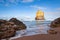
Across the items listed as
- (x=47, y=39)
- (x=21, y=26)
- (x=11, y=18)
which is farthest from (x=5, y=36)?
(x=11, y=18)

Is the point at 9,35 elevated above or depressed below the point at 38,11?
below

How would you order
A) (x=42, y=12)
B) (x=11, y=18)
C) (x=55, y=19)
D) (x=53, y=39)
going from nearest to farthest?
(x=53, y=39) < (x=11, y=18) < (x=55, y=19) < (x=42, y=12)

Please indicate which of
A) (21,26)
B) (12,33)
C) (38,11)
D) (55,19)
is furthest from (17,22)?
(12,33)

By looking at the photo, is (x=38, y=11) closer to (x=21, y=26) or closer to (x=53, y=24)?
(x=53, y=24)

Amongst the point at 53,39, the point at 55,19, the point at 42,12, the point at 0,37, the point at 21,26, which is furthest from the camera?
the point at 42,12

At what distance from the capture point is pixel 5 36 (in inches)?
266

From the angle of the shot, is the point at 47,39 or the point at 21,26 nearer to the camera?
the point at 47,39

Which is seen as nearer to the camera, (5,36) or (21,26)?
(5,36)

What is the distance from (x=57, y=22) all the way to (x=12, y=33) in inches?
272

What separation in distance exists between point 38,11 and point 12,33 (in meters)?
7.65

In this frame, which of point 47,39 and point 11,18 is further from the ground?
point 11,18

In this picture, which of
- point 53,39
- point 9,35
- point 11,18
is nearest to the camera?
point 53,39

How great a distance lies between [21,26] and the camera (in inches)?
477

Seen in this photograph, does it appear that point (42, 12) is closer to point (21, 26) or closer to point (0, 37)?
point (21, 26)
